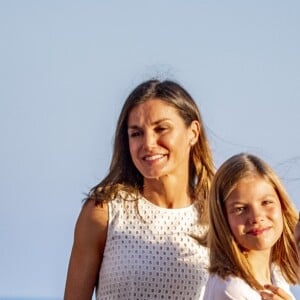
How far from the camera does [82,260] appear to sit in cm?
548

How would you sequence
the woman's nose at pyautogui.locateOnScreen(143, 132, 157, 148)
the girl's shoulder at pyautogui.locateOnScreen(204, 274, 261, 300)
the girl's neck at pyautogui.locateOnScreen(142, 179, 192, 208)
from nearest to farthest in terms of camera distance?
the girl's shoulder at pyautogui.locateOnScreen(204, 274, 261, 300)
the woman's nose at pyautogui.locateOnScreen(143, 132, 157, 148)
the girl's neck at pyautogui.locateOnScreen(142, 179, 192, 208)

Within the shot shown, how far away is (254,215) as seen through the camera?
4.66 meters

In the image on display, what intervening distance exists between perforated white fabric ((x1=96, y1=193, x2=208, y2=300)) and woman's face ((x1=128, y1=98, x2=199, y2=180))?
21cm

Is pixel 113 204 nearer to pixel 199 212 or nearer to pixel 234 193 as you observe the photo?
pixel 199 212

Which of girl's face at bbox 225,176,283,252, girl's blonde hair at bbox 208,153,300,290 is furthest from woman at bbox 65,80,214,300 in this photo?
girl's face at bbox 225,176,283,252

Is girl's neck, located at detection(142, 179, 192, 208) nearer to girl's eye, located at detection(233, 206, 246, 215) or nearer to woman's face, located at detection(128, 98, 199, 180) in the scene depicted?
woman's face, located at detection(128, 98, 199, 180)

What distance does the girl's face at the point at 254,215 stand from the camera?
184 inches

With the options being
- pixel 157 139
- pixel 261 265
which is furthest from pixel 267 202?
pixel 157 139

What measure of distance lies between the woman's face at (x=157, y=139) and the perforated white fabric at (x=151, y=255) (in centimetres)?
21

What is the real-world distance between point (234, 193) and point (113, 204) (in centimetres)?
96

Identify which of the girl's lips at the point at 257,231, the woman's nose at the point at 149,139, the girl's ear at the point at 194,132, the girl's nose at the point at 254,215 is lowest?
the girl's lips at the point at 257,231

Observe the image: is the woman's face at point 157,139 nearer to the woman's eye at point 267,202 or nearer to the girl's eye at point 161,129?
the girl's eye at point 161,129

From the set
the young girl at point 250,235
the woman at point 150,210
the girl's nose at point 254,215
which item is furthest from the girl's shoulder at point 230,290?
the woman at point 150,210

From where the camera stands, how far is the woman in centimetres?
544
